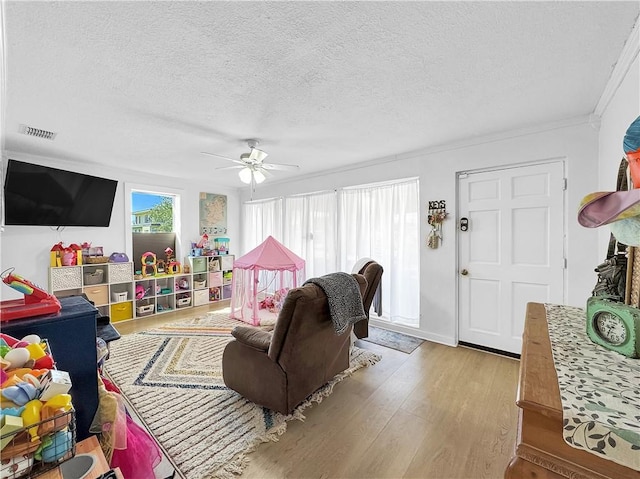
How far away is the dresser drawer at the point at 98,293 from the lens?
3953 millimetres

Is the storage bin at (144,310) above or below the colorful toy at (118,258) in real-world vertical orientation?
below

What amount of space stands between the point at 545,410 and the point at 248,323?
12.9ft

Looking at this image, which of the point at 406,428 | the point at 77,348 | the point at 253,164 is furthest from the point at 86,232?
the point at 406,428

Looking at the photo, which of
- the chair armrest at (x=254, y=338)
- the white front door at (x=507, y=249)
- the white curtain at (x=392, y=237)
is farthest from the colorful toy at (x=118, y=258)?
the white front door at (x=507, y=249)

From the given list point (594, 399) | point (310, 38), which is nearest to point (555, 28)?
point (310, 38)

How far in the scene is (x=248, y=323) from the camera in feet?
13.7

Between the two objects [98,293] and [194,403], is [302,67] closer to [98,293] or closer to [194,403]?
[194,403]

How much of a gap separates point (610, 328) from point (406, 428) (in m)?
1.47

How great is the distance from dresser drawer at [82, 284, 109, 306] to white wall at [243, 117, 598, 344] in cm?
373

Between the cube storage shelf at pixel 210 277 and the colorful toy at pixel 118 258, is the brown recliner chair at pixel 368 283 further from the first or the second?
the colorful toy at pixel 118 258

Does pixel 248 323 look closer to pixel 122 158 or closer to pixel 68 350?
pixel 122 158

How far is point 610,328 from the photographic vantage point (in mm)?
964

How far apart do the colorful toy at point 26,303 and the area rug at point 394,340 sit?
3.13 meters

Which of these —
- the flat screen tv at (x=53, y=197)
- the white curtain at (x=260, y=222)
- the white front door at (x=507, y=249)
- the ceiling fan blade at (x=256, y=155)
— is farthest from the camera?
the white curtain at (x=260, y=222)
